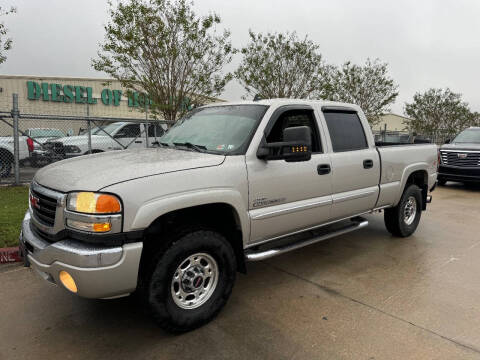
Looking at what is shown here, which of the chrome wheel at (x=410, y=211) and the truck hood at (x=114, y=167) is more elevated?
the truck hood at (x=114, y=167)

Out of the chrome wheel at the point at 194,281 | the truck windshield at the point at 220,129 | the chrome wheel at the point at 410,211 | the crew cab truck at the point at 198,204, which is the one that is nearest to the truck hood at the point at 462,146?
the chrome wheel at the point at 410,211

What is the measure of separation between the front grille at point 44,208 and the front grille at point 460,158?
10.9 metres

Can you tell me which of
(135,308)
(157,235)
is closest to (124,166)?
(157,235)

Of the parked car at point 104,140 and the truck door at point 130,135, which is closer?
the parked car at point 104,140

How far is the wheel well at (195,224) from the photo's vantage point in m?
2.63

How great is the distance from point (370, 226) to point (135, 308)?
14.0 ft

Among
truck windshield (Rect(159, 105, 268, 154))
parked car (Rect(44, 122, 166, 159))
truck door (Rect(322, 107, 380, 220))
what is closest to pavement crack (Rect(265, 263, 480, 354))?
truck door (Rect(322, 107, 380, 220))

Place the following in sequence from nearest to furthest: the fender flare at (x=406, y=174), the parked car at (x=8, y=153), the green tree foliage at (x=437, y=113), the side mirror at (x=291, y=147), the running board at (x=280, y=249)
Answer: the side mirror at (x=291, y=147) → the running board at (x=280, y=249) → the fender flare at (x=406, y=174) → the parked car at (x=8, y=153) → the green tree foliage at (x=437, y=113)

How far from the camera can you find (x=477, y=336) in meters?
2.74

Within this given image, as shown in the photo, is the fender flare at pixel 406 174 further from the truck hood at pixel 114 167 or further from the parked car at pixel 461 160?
the parked car at pixel 461 160

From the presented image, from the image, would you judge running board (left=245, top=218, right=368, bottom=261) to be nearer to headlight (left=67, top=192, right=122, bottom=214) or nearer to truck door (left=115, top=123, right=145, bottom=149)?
headlight (left=67, top=192, right=122, bottom=214)

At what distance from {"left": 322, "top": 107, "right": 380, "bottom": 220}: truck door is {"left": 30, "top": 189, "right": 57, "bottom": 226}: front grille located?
269cm

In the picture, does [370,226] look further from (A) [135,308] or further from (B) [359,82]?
(B) [359,82]

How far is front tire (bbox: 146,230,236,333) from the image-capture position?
8.33 ft
